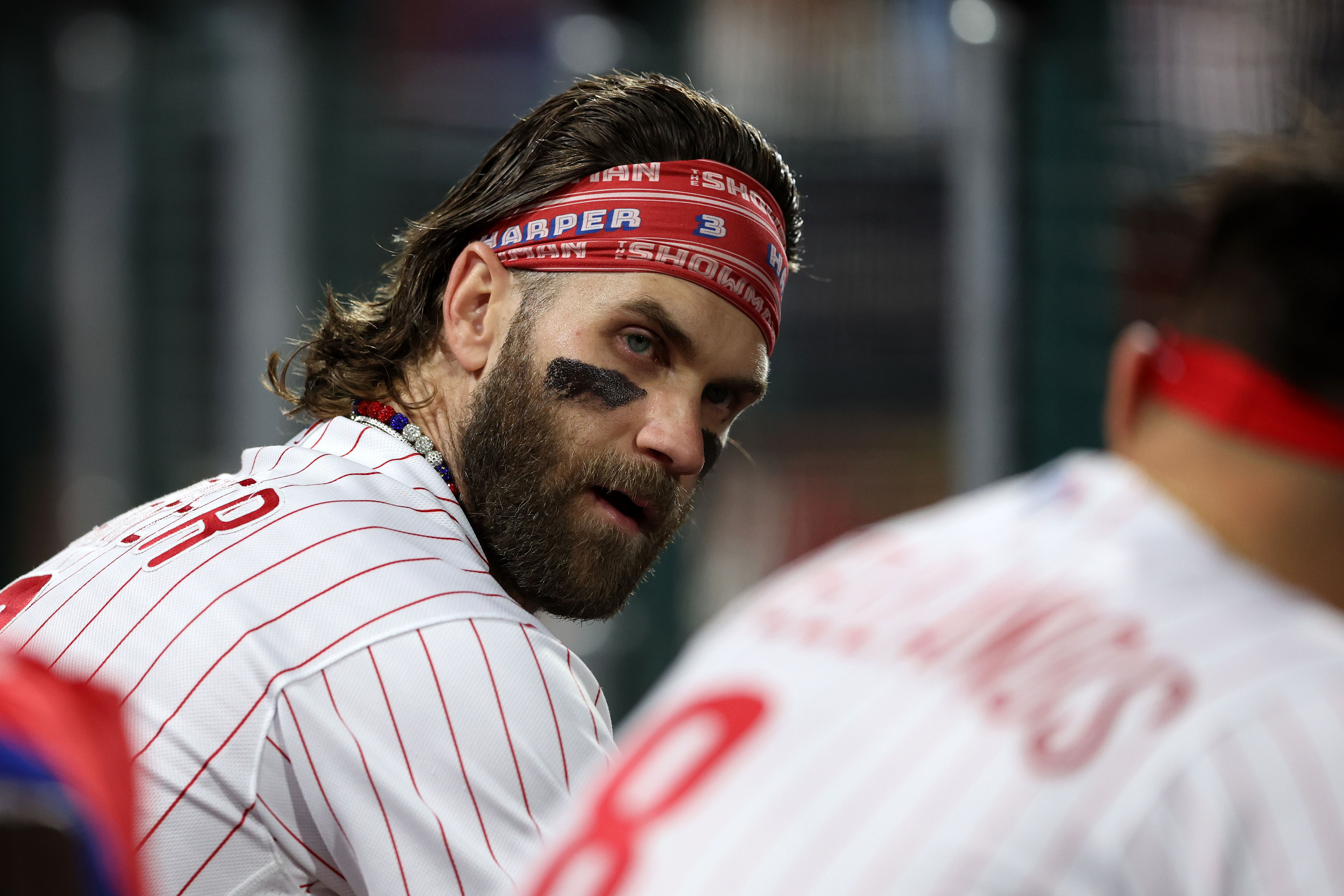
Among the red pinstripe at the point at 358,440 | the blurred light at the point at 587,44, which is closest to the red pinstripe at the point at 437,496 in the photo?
the red pinstripe at the point at 358,440

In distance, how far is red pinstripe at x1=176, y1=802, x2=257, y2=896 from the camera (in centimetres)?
146

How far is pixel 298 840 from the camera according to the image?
4.87 ft

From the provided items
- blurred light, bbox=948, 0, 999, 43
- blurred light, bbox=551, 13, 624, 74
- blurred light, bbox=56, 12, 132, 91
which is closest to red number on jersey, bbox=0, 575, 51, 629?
blurred light, bbox=948, 0, 999, 43

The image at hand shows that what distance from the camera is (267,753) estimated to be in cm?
145

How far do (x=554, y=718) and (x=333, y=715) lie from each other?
0.23 m

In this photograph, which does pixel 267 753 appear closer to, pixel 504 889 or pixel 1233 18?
pixel 504 889

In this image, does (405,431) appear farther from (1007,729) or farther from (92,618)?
(1007,729)

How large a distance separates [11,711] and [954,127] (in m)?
4.60

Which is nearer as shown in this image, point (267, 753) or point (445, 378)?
point (267, 753)

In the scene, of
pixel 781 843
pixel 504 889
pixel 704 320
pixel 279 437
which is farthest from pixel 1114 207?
pixel 781 843

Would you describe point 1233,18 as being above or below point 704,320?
above

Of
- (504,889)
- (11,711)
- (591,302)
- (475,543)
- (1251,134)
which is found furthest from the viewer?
(591,302)

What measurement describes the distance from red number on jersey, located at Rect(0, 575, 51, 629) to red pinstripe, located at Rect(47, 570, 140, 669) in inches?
5.7

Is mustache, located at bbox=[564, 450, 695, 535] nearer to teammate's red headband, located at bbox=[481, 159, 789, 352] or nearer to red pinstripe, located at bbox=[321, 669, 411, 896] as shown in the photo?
teammate's red headband, located at bbox=[481, 159, 789, 352]
